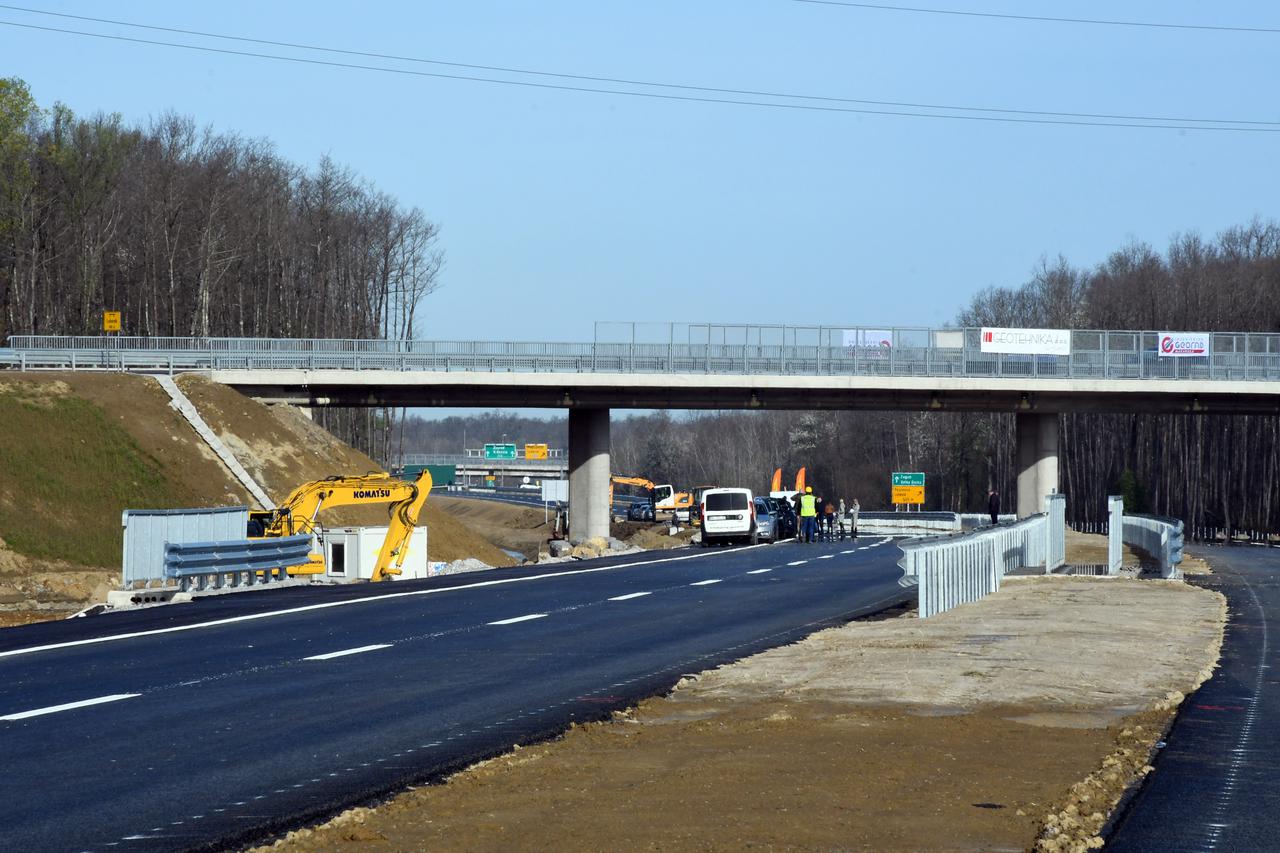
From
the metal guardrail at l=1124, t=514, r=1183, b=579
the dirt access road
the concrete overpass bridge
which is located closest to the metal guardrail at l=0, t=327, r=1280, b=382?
the concrete overpass bridge

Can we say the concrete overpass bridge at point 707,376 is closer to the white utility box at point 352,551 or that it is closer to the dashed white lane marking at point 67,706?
the white utility box at point 352,551

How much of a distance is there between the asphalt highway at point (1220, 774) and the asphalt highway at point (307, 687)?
4421 millimetres

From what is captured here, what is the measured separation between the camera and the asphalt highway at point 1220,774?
812cm

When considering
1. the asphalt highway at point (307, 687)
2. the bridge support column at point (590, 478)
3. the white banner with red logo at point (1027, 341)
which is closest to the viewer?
the asphalt highway at point (307, 687)

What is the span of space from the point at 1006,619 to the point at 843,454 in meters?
131

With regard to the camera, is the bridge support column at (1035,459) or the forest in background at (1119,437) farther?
the forest in background at (1119,437)

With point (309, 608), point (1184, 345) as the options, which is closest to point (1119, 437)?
point (1184, 345)

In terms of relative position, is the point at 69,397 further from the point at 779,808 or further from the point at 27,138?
the point at 779,808

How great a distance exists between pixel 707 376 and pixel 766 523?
6.21 m

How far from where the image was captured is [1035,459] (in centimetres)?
6994

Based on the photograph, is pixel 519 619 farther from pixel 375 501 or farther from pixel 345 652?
pixel 375 501

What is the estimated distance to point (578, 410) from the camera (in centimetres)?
6669

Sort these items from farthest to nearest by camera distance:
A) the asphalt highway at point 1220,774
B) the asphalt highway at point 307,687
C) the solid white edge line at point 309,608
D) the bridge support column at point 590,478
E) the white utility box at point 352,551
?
the bridge support column at point 590,478
the white utility box at point 352,551
the solid white edge line at point 309,608
the asphalt highway at point 307,687
the asphalt highway at point 1220,774

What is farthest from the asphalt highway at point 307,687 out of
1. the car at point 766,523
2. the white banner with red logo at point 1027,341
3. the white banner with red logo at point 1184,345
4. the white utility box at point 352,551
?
the white banner with red logo at point 1184,345
